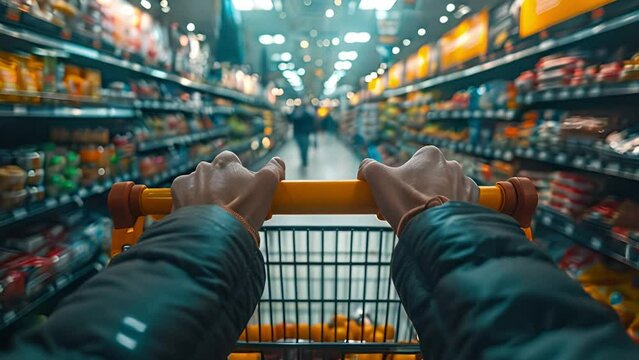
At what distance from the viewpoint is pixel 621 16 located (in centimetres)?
188

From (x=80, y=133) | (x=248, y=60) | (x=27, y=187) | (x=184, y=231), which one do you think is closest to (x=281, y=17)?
(x=248, y=60)

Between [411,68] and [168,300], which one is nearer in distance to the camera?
[168,300]

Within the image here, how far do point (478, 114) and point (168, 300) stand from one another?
368 centimetres

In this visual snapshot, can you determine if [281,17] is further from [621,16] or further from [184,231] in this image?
[184,231]

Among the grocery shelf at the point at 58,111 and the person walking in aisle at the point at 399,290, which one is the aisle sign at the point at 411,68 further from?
the person walking in aisle at the point at 399,290

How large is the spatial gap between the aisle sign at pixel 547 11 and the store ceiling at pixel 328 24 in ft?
3.29

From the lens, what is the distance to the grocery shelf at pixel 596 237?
1688 millimetres

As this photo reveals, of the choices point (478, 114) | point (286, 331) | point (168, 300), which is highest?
point (478, 114)

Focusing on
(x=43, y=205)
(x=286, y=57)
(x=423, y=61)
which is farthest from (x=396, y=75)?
(x=286, y=57)

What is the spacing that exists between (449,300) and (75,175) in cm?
253

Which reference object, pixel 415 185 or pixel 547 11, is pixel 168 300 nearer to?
pixel 415 185

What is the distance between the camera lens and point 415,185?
0.71 meters

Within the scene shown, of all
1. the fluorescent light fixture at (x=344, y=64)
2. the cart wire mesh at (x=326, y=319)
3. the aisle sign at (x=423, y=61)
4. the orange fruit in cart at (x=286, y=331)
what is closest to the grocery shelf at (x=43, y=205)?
the cart wire mesh at (x=326, y=319)

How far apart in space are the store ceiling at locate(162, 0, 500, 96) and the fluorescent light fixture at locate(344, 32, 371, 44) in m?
0.15
